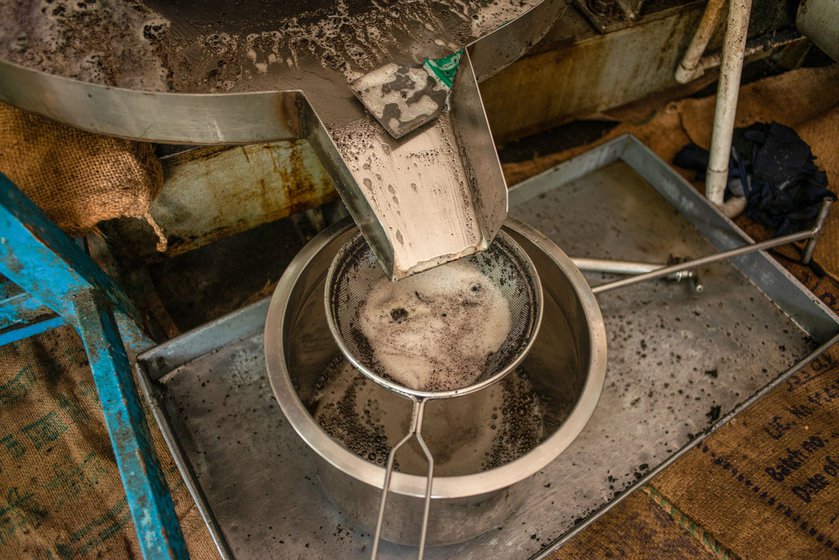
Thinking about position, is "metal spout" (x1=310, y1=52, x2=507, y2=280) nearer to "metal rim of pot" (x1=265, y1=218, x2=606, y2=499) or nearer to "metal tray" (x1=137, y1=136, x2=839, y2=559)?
"metal rim of pot" (x1=265, y1=218, x2=606, y2=499)

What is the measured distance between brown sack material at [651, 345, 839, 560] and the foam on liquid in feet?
2.02

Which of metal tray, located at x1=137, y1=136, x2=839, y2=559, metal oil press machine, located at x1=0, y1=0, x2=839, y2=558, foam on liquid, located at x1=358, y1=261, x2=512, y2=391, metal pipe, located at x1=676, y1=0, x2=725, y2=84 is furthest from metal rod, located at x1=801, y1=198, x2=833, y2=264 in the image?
foam on liquid, located at x1=358, y1=261, x2=512, y2=391

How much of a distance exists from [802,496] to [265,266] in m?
1.53

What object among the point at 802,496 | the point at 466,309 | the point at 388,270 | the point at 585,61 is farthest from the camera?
the point at 585,61

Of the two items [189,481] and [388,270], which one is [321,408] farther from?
[388,270]

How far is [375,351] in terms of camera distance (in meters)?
1.21

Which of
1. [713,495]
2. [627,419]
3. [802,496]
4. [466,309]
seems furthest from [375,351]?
[802,496]

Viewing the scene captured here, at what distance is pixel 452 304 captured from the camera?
126cm

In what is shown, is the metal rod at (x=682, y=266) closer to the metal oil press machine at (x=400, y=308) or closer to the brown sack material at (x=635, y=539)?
the metal oil press machine at (x=400, y=308)

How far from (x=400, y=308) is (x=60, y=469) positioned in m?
0.89

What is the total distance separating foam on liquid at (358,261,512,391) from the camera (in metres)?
1.19

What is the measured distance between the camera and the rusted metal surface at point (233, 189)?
1.45 meters

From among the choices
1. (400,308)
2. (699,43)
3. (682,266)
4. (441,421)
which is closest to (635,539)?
(441,421)

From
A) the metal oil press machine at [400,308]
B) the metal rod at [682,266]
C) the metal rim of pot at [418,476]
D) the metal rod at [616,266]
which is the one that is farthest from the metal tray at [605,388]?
the metal rim of pot at [418,476]
